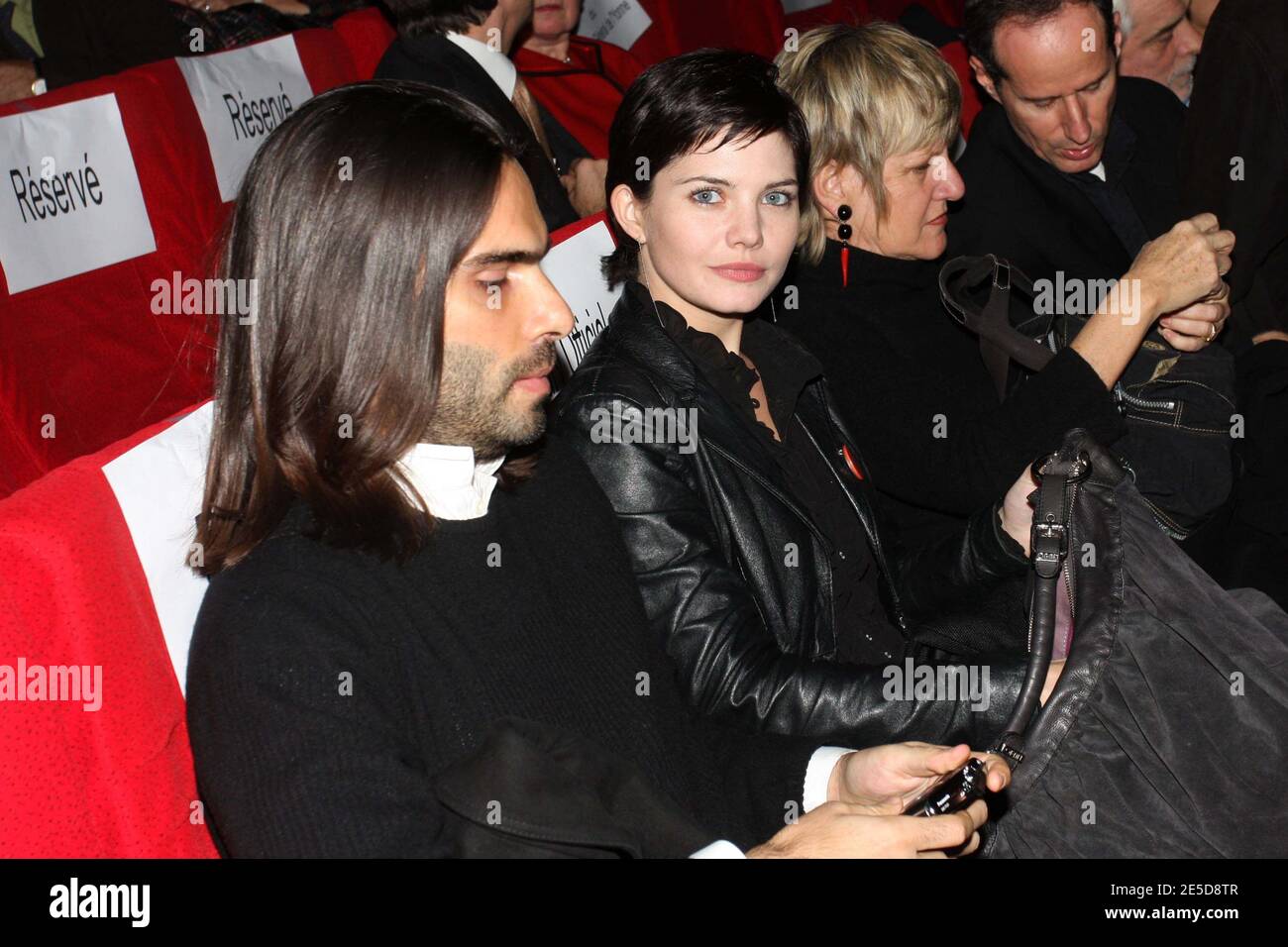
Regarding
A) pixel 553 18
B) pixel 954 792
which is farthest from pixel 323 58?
pixel 954 792

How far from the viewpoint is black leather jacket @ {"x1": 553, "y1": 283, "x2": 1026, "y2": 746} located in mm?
1997

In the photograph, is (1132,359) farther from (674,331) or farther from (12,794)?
(12,794)

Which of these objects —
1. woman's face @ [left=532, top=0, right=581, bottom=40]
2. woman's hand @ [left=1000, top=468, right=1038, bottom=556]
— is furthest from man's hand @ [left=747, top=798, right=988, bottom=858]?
woman's face @ [left=532, top=0, right=581, bottom=40]

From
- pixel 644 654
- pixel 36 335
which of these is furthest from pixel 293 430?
pixel 36 335

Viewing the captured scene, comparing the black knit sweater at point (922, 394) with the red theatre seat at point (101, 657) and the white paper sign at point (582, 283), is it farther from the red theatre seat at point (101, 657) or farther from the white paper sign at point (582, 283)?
the red theatre seat at point (101, 657)

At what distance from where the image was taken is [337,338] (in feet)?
5.21

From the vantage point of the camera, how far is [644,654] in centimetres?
185

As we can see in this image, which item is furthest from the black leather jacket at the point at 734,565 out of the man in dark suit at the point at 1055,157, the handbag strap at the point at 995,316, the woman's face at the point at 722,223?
the man in dark suit at the point at 1055,157

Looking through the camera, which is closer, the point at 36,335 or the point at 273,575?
the point at 273,575

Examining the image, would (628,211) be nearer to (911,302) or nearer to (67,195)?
(911,302)

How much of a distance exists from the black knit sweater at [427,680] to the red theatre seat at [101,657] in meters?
0.12

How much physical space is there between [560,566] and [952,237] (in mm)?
1932

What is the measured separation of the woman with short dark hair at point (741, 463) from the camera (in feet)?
6.60

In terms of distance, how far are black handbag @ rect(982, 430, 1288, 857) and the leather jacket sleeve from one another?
19 cm
